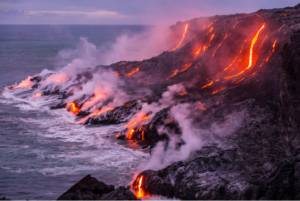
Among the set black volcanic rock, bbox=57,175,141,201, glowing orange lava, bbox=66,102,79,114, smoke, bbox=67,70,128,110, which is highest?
smoke, bbox=67,70,128,110

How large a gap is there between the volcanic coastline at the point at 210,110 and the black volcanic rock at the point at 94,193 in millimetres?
45

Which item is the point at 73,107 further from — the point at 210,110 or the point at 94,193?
the point at 94,193

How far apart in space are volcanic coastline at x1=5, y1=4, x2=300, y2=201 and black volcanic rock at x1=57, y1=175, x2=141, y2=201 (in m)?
0.05

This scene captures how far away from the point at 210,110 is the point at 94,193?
12.6m

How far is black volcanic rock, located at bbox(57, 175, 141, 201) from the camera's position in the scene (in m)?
11.9

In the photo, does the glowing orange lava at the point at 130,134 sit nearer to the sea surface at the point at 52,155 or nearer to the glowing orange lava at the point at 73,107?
the sea surface at the point at 52,155

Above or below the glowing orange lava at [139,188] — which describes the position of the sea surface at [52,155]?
above

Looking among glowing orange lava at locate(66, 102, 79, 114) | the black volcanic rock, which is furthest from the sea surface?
the black volcanic rock

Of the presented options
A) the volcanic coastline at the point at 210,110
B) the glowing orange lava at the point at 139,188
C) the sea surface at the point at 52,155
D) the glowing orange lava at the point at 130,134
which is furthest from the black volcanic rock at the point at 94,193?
the glowing orange lava at the point at 130,134

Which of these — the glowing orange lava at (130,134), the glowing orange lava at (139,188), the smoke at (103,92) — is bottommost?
the glowing orange lava at (139,188)

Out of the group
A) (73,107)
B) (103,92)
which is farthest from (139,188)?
(73,107)

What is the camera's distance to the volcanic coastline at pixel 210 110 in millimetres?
13875

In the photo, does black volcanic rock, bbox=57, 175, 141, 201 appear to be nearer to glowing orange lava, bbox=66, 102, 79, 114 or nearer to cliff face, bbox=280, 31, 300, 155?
cliff face, bbox=280, 31, 300, 155

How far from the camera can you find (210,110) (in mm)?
23719
